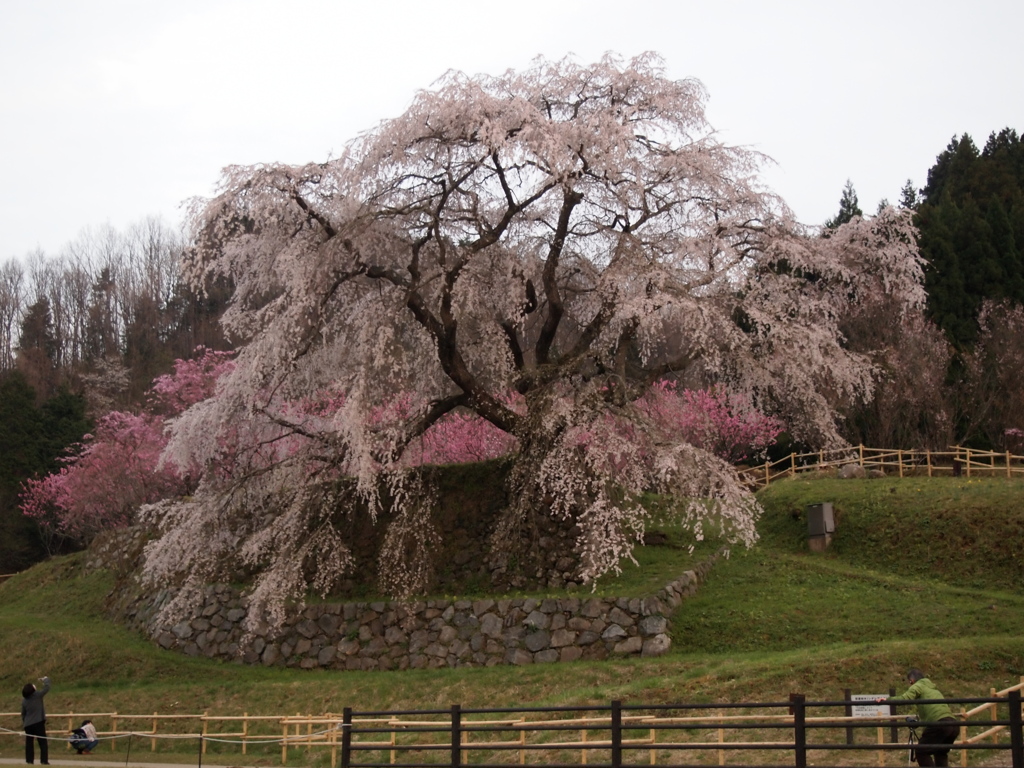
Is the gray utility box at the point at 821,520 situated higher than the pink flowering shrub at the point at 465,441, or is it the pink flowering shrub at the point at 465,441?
the pink flowering shrub at the point at 465,441

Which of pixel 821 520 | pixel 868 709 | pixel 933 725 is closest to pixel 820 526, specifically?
pixel 821 520

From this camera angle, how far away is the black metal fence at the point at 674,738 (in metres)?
10.7

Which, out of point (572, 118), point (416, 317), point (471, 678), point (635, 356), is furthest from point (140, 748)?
point (635, 356)

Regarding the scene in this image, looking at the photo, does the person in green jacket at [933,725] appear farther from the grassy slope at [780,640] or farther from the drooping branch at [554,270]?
the drooping branch at [554,270]

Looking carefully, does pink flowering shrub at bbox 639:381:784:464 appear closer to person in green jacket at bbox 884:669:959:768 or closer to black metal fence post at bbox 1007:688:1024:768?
person in green jacket at bbox 884:669:959:768

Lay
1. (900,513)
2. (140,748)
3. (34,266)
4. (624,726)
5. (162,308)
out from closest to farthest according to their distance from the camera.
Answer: (624,726), (140,748), (900,513), (162,308), (34,266)

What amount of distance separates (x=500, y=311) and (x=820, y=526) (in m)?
9.50

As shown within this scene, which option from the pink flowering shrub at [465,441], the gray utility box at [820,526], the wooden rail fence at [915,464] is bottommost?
the gray utility box at [820,526]

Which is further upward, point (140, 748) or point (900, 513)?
point (900, 513)

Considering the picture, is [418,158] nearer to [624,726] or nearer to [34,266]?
[624,726]

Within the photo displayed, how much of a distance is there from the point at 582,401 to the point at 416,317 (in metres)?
4.07

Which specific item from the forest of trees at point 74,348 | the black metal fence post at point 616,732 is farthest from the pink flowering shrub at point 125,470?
the black metal fence post at point 616,732

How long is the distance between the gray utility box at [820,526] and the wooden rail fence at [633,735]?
33.9 feet

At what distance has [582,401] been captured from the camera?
20.4m
